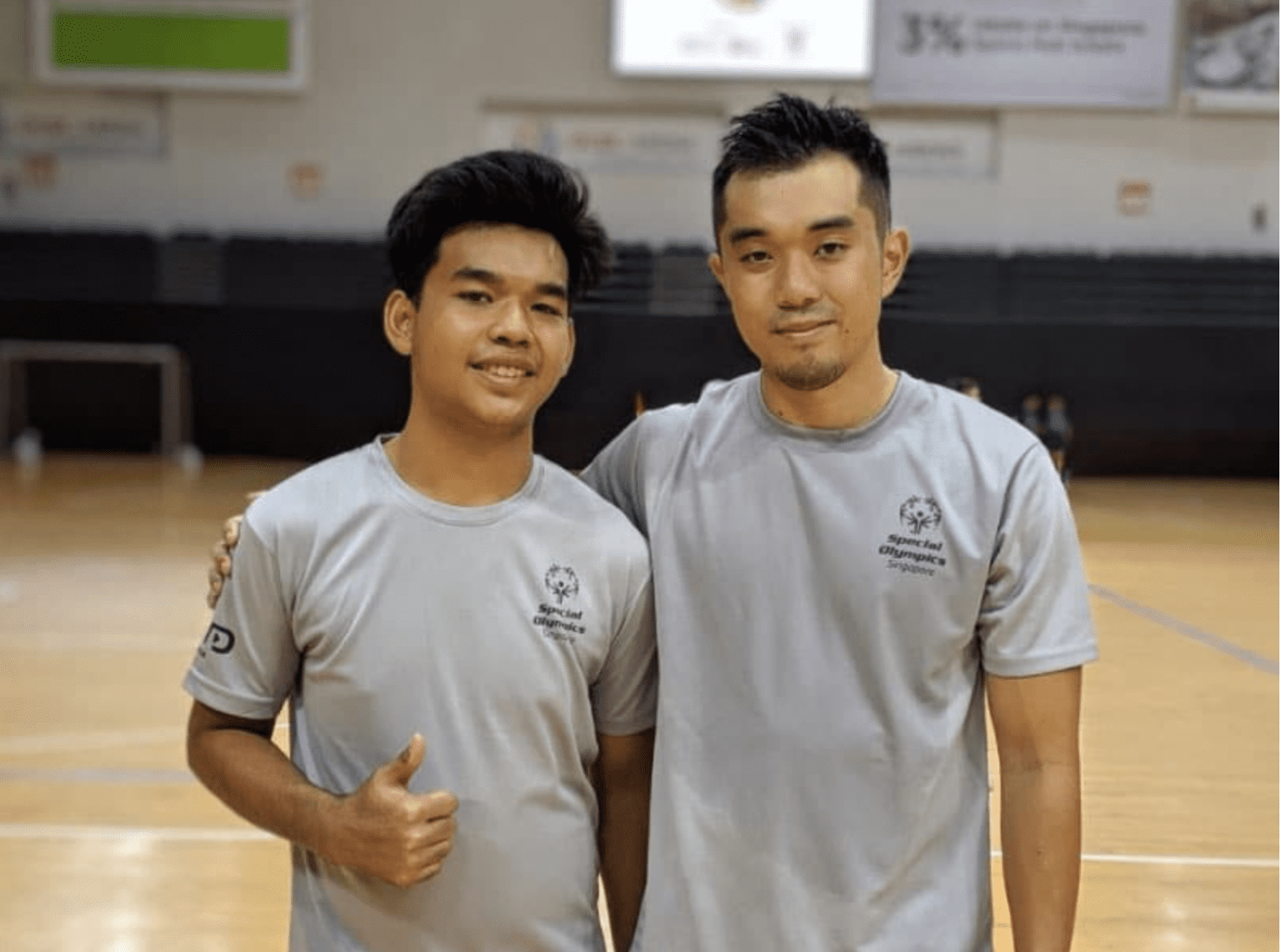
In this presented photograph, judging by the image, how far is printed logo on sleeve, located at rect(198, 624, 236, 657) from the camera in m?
1.59

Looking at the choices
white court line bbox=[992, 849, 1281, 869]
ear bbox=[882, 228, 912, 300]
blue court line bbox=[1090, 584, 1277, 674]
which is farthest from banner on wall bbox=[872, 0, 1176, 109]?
ear bbox=[882, 228, 912, 300]

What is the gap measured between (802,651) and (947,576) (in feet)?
0.56

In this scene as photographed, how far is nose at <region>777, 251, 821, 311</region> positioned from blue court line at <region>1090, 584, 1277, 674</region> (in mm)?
3252

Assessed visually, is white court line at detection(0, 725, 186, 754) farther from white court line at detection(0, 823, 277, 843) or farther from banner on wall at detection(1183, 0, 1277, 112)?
banner on wall at detection(1183, 0, 1277, 112)

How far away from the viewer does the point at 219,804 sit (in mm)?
3438

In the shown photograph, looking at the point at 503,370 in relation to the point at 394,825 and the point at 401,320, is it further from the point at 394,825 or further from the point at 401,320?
the point at 394,825

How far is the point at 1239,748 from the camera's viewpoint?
376 centimetres

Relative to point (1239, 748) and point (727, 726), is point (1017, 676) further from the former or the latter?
point (1239, 748)

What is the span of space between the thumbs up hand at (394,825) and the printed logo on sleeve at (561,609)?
195mm

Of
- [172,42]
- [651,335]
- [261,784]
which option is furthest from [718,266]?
[172,42]

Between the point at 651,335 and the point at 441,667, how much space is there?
8107 mm

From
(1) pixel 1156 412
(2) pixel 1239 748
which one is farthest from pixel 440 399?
Answer: (1) pixel 1156 412

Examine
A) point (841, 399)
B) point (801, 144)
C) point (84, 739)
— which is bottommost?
point (84, 739)

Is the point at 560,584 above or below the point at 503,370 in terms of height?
below
